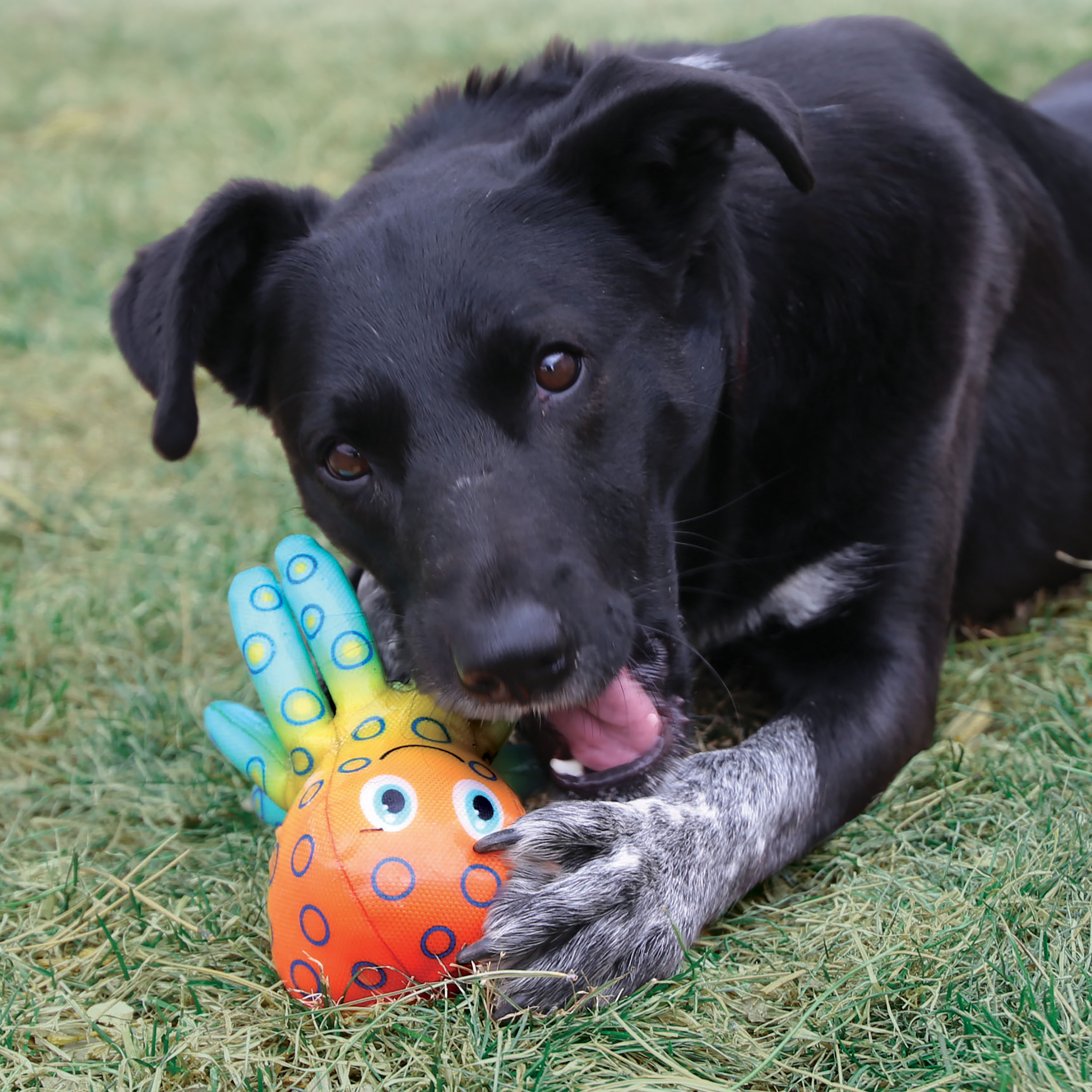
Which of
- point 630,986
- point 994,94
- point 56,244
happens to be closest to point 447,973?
point 630,986

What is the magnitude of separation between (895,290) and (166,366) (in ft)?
5.76

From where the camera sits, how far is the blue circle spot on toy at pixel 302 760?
251 cm

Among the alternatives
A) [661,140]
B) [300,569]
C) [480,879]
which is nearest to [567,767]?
[480,879]

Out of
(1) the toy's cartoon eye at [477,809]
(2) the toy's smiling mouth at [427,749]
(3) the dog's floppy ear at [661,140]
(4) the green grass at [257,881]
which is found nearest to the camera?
(4) the green grass at [257,881]

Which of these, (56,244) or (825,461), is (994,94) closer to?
(825,461)

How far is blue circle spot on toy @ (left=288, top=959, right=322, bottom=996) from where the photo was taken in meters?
2.14

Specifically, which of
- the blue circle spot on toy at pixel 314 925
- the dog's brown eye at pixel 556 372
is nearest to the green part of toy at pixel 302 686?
the blue circle spot on toy at pixel 314 925

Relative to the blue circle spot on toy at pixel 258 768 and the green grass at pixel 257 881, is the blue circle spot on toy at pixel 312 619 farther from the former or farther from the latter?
the green grass at pixel 257 881

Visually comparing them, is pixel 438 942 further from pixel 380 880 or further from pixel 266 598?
pixel 266 598

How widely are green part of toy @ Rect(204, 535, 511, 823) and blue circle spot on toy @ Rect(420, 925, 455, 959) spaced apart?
42cm

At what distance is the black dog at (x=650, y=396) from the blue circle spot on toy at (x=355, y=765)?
0.20 m

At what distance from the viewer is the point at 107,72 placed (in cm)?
1280

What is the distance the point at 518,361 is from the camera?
239cm

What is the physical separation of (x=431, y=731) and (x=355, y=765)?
175 millimetres
